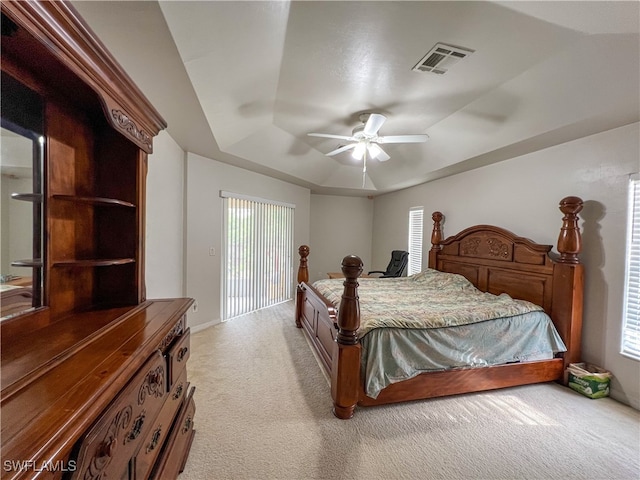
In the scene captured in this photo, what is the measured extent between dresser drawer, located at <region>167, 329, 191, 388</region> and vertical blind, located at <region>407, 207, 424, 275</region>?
4292mm

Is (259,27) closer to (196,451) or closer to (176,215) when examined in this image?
(176,215)

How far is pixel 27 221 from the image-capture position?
42.1 inches

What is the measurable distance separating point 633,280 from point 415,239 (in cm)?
308

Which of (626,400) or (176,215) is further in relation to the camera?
(176,215)

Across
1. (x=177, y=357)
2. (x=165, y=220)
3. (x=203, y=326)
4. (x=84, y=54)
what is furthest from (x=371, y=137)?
(x=203, y=326)

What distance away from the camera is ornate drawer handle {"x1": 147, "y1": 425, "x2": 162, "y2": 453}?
1.11m

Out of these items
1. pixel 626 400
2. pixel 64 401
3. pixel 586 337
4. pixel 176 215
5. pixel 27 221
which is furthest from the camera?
pixel 176 215

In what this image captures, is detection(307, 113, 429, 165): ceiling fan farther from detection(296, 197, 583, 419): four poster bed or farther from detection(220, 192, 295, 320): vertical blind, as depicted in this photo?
detection(220, 192, 295, 320): vertical blind

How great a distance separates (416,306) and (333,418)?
124 cm

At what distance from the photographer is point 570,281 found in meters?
2.52

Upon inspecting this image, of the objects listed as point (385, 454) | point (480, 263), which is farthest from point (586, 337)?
point (385, 454)

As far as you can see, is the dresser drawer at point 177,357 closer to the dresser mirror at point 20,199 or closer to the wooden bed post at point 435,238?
the dresser mirror at point 20,199

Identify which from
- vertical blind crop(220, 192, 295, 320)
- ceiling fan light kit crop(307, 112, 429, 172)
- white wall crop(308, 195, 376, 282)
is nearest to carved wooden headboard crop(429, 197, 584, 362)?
ceiling fan light kit crop(307, 112, 429, 172)

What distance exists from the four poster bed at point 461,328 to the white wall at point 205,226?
4.96ft
